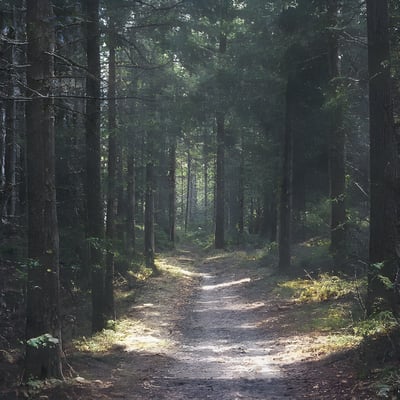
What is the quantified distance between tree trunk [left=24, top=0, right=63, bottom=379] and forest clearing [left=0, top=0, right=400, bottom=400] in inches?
0.9

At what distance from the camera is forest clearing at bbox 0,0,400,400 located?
7.35m

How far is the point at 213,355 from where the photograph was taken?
10.2 meters

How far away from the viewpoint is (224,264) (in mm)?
27859

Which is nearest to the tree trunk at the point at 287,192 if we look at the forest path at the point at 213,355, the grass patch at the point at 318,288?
the forest path at the point at 213,355

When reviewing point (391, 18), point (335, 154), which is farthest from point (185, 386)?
point (335, 154)

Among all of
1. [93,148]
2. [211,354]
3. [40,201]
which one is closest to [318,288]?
[211,354]

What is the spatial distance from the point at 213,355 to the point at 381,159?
523 cm

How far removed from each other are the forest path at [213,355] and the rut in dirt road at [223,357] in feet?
0.05

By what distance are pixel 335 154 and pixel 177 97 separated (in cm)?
1105

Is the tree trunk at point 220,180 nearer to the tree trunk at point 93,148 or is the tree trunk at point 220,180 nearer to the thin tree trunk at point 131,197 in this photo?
the thin tree trunk at point 131,197

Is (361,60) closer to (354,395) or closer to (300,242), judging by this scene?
(300,242)

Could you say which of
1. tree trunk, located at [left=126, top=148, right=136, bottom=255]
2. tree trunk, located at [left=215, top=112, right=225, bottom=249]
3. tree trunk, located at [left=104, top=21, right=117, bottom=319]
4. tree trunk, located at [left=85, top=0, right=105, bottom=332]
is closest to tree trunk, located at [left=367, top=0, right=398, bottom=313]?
tree trunk, located at [left=85, top=0, right=105, bottom=332]

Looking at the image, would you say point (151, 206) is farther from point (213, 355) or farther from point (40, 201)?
point (40, 201)

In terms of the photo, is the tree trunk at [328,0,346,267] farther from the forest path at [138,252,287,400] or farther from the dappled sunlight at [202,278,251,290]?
the dappled sunlight at [202,278,251,290]
